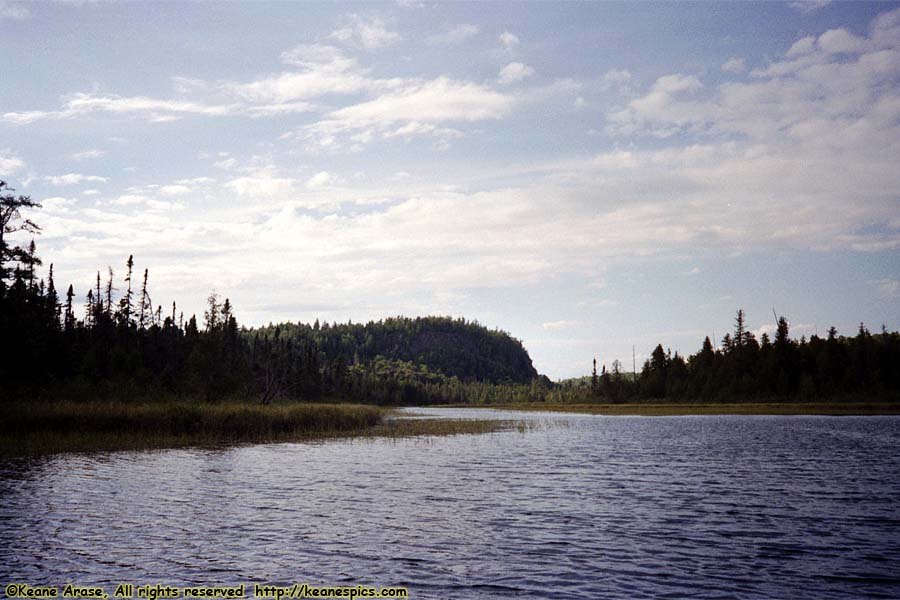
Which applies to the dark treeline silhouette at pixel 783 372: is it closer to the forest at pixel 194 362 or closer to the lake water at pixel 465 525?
the forest at pixel 194 362

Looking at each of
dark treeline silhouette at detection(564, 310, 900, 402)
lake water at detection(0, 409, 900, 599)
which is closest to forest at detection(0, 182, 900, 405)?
dark treeline silhouette at detection(564, 310, 900, 402)

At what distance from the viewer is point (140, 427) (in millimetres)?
51031

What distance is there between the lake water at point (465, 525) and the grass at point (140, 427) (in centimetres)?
628

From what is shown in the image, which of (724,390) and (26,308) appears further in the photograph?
(724,390)

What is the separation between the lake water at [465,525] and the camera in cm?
1641

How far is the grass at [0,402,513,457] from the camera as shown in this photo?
148ft

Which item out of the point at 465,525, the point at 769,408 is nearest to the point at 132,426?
the point at 465,525

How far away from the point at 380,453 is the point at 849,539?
107ft

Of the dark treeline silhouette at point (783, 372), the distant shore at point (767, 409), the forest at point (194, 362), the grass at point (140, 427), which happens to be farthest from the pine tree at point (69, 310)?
the dark treeline silhouette at point (783, 372)

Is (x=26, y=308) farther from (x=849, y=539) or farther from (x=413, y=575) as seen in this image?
(x=849, y=539)

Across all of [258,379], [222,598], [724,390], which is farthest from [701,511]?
[724,390]

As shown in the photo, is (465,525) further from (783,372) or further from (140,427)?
(783,372)

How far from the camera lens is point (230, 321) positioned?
515ft

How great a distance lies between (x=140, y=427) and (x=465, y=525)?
124 ft
